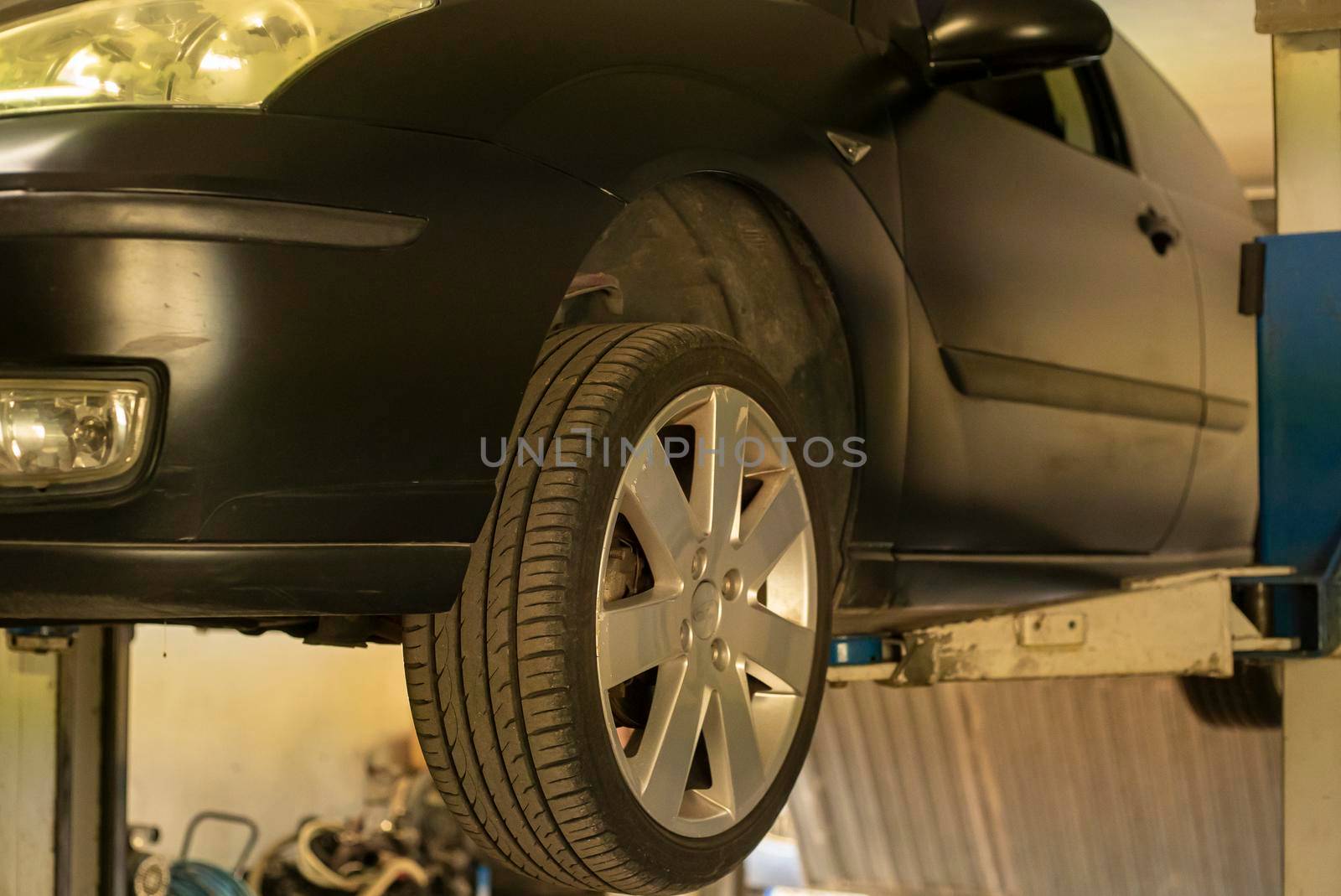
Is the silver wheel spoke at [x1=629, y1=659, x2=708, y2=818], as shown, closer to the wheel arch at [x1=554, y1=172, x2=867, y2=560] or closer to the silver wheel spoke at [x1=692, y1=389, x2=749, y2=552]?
the silver wheel spoke at [x1=692, y1=389, x2=749, y2=552]

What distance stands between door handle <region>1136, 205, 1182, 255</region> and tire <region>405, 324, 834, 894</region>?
42.3 inches

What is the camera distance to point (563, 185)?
4.03 feet

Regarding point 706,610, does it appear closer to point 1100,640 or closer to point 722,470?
point 722,470

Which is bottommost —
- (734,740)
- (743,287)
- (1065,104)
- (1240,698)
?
(1240,698)

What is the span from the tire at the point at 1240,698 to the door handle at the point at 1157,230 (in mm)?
1637

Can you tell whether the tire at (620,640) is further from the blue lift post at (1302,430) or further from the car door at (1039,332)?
the blue lift post at (1302,430)

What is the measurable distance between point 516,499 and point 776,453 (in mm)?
371

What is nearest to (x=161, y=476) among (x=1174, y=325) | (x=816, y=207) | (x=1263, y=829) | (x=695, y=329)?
(x=695, y=329)

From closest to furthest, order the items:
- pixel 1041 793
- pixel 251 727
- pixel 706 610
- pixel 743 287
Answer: pixel 706 610 < pixel 743 287 < pixel 1041 793 < pixel 251 727

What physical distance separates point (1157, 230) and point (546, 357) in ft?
4.68

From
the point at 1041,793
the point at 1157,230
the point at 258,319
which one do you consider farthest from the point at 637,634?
the point at 1041,793

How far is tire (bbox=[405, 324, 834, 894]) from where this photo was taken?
4.07 feet

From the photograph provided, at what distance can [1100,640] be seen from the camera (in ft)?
7.77

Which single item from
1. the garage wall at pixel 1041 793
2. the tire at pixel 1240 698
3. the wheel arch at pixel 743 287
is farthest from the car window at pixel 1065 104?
the garage wall at pixel 1041 793
